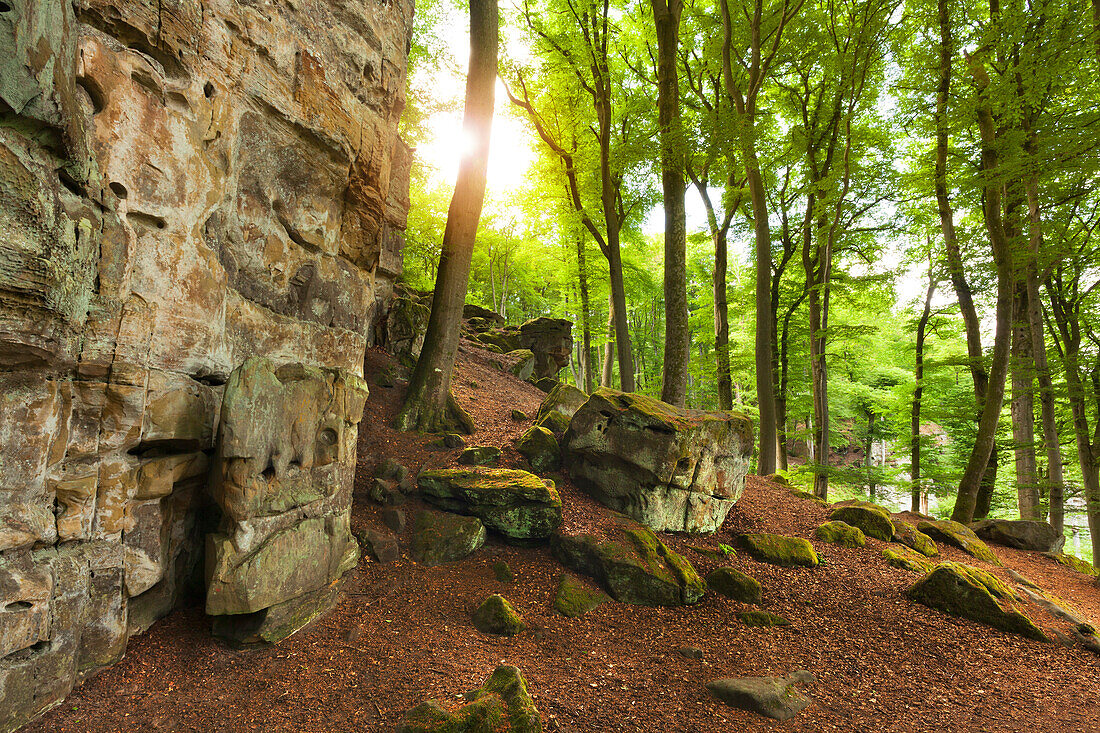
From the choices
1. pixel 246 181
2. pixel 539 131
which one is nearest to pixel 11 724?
pixel 246 181

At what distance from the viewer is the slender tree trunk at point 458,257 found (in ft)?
23.6

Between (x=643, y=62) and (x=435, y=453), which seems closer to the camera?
(x=435, y=453)

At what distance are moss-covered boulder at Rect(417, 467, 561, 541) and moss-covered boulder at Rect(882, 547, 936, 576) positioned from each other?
528cm

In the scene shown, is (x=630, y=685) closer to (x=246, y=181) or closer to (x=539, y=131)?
(x=246, y=181)

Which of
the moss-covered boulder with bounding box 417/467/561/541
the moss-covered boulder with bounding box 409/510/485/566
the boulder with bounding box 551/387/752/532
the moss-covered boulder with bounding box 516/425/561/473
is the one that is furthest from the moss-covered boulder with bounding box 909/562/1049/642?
the moss-covered boulder with bounding box 409/510/485/566

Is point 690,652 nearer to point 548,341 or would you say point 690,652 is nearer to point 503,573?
point 503,573

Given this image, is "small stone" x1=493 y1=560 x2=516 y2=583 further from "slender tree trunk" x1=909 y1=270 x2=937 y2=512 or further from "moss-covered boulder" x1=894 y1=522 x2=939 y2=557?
"slender tree trunk" x1=909 y1=270 x2=937 y2=512

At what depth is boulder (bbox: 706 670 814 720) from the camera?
12.2 feet

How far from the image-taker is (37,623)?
102 inches

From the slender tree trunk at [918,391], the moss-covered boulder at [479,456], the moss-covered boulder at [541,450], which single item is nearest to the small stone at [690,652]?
the moss-covered boulder at [541,450]

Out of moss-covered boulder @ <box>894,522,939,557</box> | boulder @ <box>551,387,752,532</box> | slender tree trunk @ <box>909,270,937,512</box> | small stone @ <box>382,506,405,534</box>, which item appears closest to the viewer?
small stone @ <box>382,506,405,534</box>

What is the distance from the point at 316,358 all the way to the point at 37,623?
8.64 feet

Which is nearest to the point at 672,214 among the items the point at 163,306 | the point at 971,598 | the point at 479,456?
the point at 479,456

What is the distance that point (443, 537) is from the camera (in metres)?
5.34
